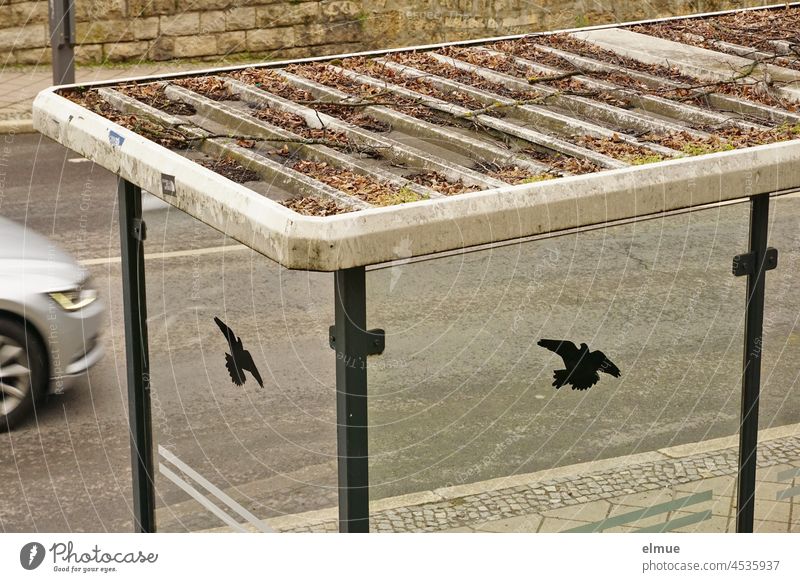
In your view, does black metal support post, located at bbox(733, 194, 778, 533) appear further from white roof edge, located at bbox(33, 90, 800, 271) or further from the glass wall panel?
white roof edge, located at bbox(33, 90, 800, 271)

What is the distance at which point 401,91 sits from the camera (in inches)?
180

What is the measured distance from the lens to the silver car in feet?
23.5

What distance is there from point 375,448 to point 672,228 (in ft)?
3.27

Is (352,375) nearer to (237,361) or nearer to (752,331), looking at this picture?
(237,361)

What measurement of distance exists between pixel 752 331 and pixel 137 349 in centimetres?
183

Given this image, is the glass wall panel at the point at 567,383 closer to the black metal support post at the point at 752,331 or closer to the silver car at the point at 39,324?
the black metal support post at the point at 752,331

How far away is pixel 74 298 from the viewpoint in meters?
7.42

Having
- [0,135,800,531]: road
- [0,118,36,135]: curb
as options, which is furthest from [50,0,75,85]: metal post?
[0,135,800,531]: road

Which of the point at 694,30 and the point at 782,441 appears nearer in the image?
the point at 782,441

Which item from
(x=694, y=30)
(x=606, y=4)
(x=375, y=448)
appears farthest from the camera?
(x=606, y=4)
